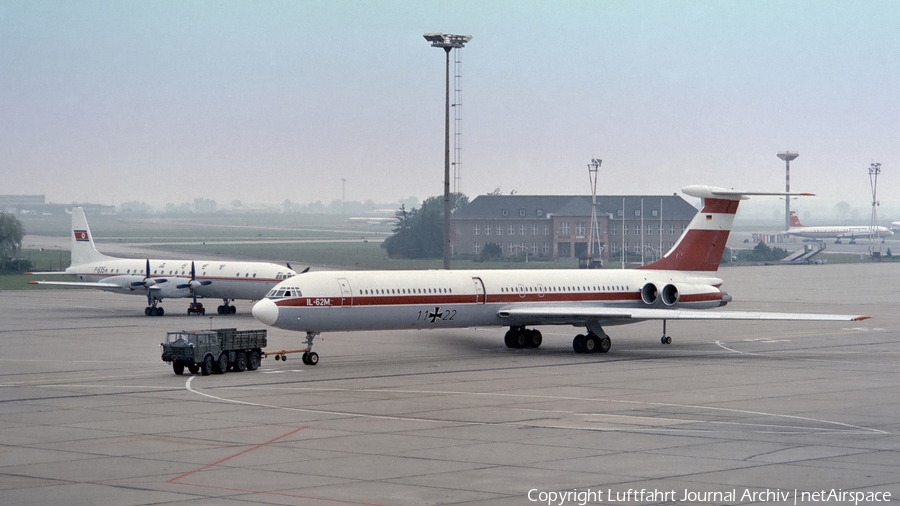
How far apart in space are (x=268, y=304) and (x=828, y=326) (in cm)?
2893

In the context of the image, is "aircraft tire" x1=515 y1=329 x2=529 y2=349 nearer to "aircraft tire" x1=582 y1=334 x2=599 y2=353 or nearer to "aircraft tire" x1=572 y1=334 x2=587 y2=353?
"aircraft tire" x1=572 y1=334 x2=587 y2=353

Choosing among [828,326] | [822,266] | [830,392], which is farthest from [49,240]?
[830,392]

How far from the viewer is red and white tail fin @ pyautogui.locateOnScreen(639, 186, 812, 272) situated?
4456 centimetres

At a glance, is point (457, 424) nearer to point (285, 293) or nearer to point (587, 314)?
point (285, 293)

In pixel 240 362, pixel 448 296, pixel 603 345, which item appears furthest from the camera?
pixel 603 345

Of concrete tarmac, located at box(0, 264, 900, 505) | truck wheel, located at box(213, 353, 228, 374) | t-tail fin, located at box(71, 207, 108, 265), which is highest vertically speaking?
t-tail fin, located at box(71, 207, 108, 265)

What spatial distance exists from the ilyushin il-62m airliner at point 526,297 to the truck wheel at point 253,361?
1.07 m

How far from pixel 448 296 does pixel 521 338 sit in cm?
435

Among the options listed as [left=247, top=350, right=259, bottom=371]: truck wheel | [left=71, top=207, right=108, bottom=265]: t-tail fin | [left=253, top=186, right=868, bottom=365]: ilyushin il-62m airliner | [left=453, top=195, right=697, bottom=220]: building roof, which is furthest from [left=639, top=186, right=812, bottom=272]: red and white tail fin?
[left=453, top=195, right=697, bottom=220]: building roof

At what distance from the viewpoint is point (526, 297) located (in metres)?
40.0

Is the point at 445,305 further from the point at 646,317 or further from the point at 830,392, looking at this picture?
the point at 830,392

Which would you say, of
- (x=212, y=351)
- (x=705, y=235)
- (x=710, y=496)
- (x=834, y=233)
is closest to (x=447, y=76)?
(x=705, y=235)

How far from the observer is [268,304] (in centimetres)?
3409

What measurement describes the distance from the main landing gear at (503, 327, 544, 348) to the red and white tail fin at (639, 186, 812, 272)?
6.62m
